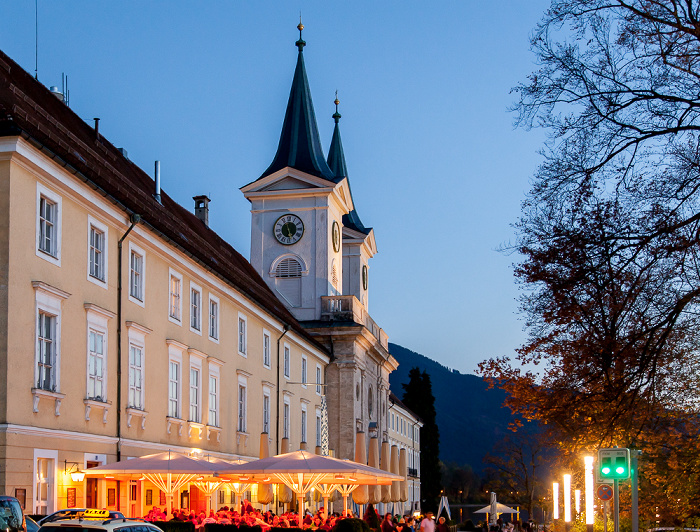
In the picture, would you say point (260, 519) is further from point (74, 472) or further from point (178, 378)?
point (178, 378)

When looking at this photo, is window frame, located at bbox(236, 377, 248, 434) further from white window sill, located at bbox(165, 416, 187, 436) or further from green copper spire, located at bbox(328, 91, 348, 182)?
green copper spire, located at bbox(328, 91, 348, 182)

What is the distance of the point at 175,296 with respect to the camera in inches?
1130

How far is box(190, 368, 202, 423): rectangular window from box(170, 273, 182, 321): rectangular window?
7.24 ft

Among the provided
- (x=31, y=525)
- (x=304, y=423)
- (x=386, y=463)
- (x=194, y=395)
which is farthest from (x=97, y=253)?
(x=304, y=423)

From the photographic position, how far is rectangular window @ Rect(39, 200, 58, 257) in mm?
20203

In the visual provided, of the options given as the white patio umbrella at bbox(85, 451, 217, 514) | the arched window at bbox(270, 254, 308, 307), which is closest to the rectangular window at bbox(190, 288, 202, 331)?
the white patio umbrella at bbox(85, 451, 217, 514)

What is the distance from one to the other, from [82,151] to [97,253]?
298 cm

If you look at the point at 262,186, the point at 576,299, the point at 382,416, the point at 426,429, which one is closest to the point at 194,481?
the point at 576,299

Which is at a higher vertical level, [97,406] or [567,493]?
[97,406]

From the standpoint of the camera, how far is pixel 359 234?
2768 inches

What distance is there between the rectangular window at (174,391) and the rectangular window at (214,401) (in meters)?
3.20

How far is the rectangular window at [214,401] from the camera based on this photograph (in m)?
31.6

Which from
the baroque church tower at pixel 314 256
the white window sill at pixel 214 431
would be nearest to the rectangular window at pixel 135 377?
the white window sill at pixel 214 431

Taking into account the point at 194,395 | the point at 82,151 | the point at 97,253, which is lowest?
the point at 194,395
